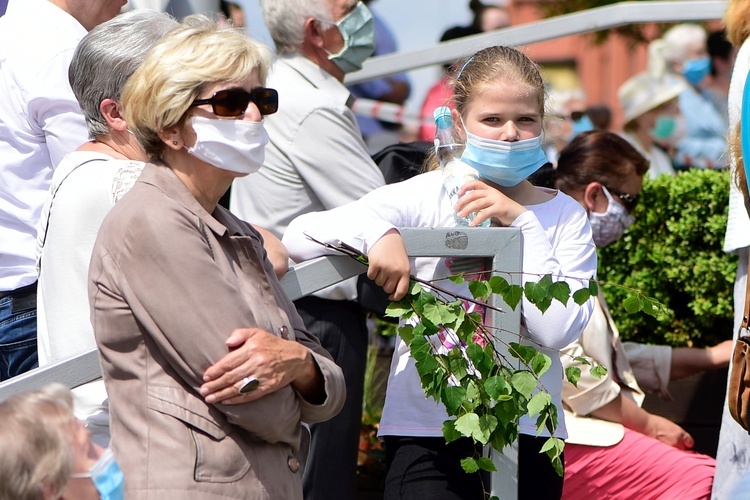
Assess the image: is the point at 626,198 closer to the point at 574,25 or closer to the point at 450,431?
the point at 574,25

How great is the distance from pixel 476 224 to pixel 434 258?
0.16m

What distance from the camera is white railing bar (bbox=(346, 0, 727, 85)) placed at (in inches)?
235

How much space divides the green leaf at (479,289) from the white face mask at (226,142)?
626 mm

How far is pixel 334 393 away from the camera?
265 centimetres

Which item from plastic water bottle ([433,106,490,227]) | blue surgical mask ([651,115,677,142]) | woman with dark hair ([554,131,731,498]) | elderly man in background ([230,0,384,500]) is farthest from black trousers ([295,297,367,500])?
blue surgical mask ([651,115,677,142])

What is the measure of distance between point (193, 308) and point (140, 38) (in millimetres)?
930

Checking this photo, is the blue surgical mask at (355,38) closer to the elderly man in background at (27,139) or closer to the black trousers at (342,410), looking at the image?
the black trousers at (342,410)

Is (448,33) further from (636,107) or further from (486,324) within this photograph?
(486,324)

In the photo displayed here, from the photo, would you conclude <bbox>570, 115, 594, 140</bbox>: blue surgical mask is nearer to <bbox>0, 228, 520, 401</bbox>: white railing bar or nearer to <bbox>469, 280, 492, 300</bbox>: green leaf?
<bbox>0, 228, 520, 401</bbox>: white railing bar

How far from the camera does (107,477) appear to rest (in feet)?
7.02

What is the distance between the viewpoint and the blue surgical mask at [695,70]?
9742mm

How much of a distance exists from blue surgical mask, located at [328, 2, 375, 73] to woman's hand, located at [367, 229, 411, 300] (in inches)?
72.1

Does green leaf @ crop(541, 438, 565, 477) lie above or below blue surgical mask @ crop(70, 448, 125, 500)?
below

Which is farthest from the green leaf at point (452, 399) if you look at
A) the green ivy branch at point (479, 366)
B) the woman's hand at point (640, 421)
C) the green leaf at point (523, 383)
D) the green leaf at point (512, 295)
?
the woman's hand at point (640, 421)
